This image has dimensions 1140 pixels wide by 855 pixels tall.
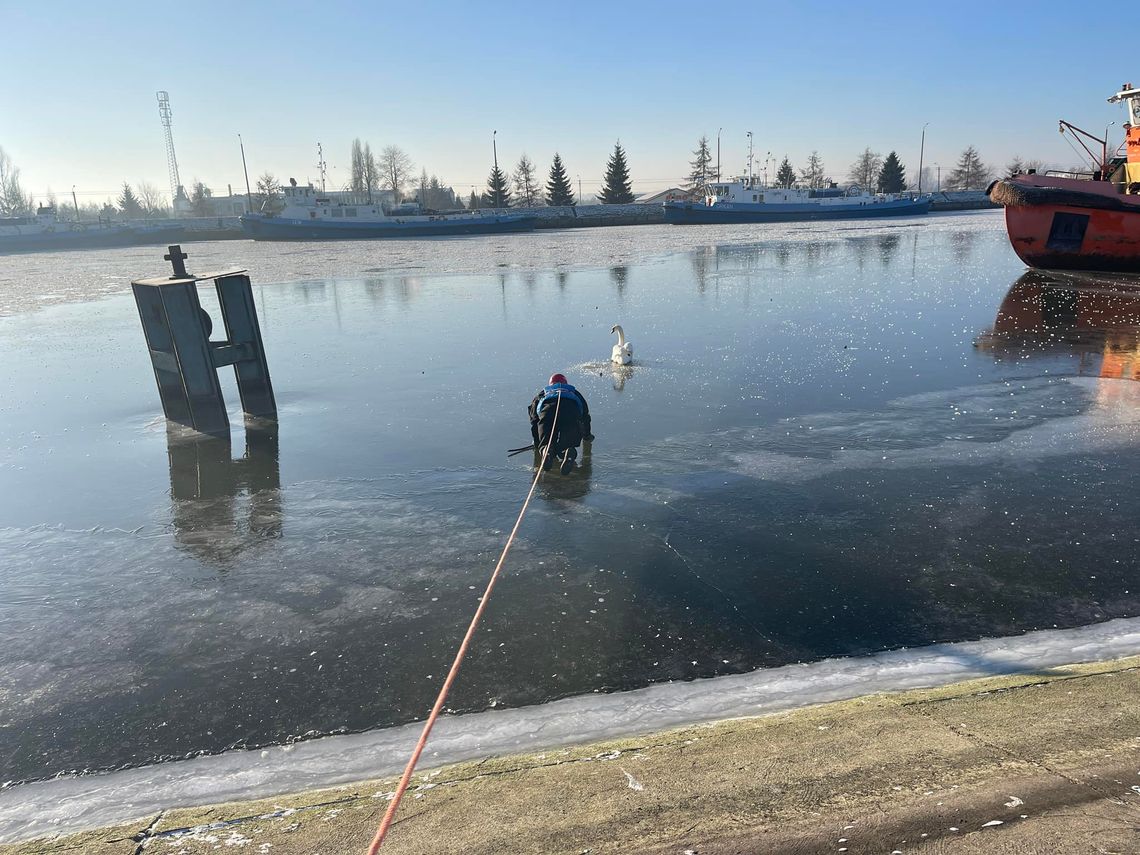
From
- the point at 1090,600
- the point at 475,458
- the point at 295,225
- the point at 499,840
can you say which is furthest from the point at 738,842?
the point at 295,225

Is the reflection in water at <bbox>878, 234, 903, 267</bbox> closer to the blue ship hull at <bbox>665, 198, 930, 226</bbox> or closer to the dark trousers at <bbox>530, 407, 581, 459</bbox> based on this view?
the blue ship hull at <bbox>665, 198, 930, 226</bbox>

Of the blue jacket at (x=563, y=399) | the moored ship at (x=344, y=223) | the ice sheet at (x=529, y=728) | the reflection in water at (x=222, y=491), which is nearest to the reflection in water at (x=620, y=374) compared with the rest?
the blue jacket at (x=563, y=399)

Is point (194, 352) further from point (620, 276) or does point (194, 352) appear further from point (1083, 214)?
point (1083, 214)

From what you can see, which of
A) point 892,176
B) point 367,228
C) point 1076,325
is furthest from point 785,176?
point 1076,325

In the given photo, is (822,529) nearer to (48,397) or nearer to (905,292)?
(48,397)

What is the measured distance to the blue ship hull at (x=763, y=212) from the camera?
6544cm

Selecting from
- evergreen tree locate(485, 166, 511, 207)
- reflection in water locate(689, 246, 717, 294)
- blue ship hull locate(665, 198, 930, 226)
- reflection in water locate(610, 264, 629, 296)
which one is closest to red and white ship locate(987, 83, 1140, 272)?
reflection in water locate(689, 246, 717, 294)

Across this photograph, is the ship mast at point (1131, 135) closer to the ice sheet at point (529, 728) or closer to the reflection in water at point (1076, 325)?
the reflection in water at point (1076, 325)

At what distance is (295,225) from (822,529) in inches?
2502

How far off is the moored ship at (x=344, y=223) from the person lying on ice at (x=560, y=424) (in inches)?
2282

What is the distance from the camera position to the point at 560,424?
781 cm

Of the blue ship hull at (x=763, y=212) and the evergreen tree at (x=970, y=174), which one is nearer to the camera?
the blue ship hull at (x=763, y=212)

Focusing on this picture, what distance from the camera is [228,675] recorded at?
455 centimetres

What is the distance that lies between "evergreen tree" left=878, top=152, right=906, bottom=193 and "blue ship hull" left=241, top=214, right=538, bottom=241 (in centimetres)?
5834
